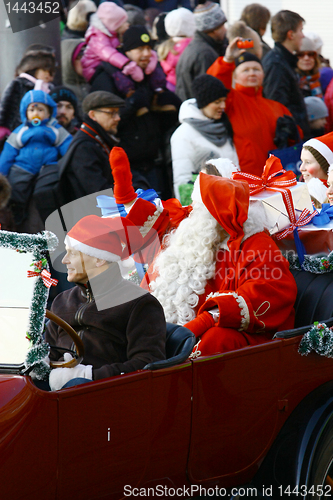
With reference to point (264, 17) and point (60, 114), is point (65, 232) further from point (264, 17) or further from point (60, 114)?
point (264, 17)

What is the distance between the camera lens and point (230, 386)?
2600 mm

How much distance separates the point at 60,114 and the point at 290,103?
2.36 m

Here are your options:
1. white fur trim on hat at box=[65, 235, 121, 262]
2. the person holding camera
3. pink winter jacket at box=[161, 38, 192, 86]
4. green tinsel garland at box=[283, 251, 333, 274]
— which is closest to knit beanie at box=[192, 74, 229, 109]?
the person holding camera

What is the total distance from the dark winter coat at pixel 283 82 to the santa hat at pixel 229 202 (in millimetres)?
3187

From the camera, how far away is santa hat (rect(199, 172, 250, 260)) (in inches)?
136

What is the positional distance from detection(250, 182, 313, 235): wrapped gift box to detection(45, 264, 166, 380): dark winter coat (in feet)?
3.91

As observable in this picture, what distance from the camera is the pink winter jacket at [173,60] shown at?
6.86 metres

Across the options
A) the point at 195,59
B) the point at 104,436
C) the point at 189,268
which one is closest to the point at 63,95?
the point at 195,59

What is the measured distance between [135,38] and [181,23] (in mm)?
1022

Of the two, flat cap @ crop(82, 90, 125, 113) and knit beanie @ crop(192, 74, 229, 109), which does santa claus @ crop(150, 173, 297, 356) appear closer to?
flat cap @ crop(82, 90, 125, 113)

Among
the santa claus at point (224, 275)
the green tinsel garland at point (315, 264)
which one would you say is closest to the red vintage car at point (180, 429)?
the santa claus at point (224, 275)

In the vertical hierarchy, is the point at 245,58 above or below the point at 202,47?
below

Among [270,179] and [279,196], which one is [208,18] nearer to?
[270,179]

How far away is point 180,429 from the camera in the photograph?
247 centimetres
